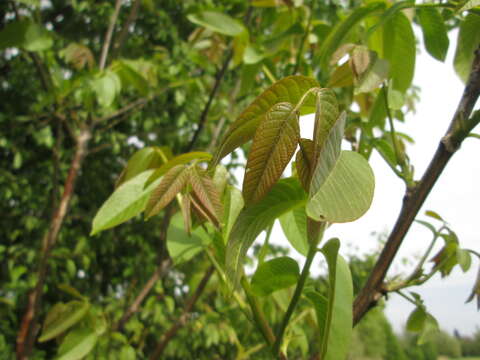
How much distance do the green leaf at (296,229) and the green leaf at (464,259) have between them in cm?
20

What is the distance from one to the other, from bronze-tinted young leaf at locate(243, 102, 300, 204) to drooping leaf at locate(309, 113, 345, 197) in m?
0.02

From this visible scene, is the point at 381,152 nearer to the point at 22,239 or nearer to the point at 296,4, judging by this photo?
the point at 296,4

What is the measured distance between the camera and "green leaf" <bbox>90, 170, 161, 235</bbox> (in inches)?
15.9

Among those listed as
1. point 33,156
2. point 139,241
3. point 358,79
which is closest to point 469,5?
point 358,79

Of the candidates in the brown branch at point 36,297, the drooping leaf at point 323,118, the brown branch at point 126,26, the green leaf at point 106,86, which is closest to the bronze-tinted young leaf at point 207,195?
the drooping leaf at point 323,118

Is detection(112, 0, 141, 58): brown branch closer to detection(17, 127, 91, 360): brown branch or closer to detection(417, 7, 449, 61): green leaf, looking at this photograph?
detection(17, 127, 91, 360): brown branch

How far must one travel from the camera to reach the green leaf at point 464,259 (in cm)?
47

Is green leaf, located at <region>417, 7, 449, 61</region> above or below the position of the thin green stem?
above

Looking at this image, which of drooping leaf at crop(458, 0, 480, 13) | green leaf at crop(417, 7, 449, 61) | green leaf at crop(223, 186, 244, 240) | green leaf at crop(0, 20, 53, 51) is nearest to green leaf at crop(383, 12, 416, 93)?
green leaf at crop(417, 7, 449, 61)

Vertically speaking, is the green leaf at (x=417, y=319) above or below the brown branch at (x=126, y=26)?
below

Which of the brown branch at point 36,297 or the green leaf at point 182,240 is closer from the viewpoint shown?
the green leaf at point 182,240

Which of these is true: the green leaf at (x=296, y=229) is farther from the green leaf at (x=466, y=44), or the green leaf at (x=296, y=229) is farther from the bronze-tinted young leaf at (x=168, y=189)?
the green leaf at (x=466, y=44)

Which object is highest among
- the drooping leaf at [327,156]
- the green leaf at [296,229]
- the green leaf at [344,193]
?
the drooping leaf at [327,156]

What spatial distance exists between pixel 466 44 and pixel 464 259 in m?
0.25
